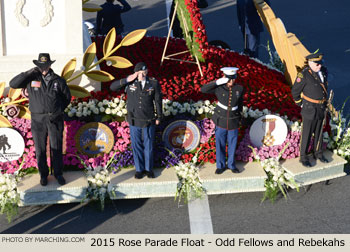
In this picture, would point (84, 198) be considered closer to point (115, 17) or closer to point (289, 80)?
point (289, 80)

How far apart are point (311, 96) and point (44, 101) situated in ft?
12.5

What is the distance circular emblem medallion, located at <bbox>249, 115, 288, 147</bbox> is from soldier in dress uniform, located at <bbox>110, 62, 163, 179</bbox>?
1.64 metres

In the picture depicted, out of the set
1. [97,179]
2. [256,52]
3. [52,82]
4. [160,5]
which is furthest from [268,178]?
[160,5]

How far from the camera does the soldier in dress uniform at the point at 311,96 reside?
9328mm

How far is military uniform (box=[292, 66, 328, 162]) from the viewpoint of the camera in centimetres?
934

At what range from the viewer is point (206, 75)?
1131 cm

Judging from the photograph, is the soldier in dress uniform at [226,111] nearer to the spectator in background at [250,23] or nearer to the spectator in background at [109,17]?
the spectator in background at [250,23]

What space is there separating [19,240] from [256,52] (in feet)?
24.8

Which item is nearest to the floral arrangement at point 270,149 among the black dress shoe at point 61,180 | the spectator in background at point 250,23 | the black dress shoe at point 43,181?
the black dress shoe at point 61,180

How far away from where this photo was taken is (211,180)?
918 cm

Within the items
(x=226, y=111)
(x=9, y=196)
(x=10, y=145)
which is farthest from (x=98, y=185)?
(x=226, y=111)

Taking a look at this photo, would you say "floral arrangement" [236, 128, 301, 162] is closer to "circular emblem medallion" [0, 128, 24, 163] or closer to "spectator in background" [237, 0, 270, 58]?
"circular emblem medallion" [0, 128, 24, 163]

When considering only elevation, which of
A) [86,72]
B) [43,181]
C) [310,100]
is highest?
[86,72]

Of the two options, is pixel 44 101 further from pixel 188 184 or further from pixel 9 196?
pixel 188 184
